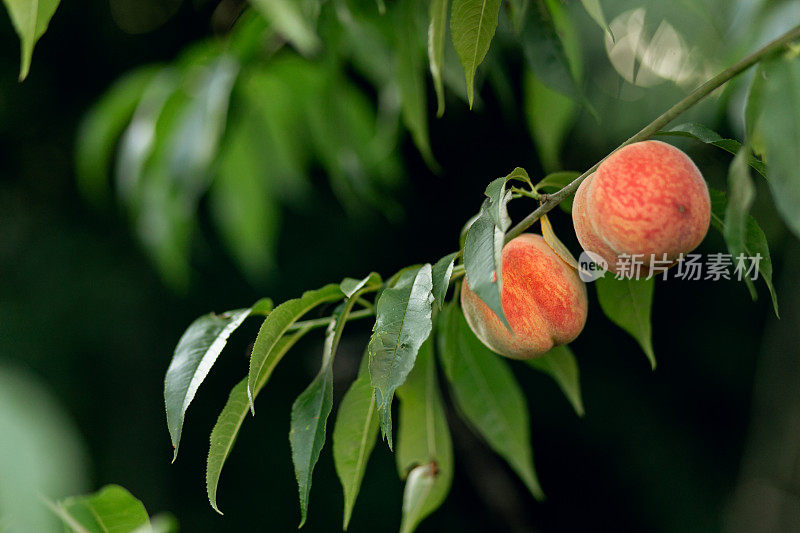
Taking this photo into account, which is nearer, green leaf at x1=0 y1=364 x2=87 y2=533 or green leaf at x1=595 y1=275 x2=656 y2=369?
green leaf at x1=0 y1=364 x2=87 y2=533

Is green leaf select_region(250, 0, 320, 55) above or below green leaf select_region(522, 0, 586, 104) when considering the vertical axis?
above

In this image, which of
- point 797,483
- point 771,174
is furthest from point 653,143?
point 797,483

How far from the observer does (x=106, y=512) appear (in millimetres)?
386

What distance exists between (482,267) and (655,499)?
1.61m

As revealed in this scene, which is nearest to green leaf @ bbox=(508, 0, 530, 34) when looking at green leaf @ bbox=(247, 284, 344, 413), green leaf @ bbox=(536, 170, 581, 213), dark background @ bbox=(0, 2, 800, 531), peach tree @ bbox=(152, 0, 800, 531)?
peach tree @ bbox=(152, 0, 800, 531)

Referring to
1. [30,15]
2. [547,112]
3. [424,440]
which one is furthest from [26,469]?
[547,112]

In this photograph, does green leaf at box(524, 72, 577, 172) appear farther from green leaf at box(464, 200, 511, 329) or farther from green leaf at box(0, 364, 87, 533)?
green leaf at box(0, 364, 87, 533)

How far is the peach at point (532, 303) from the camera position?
40 centimetres

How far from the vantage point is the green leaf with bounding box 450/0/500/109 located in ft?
1.28

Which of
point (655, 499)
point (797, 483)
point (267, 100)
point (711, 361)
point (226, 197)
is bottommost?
point (655, 499)

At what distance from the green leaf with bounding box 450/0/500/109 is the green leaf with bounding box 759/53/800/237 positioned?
0.16m

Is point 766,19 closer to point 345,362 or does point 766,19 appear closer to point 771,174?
point 771,174

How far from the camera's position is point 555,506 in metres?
1.74

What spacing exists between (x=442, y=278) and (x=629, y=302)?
0.53 ft
